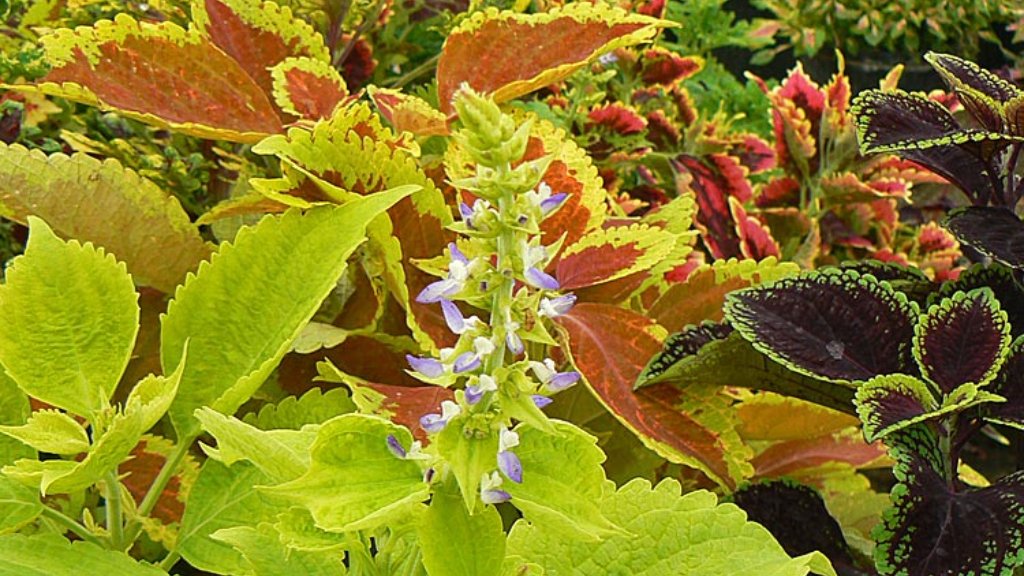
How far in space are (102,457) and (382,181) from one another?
0.28 m

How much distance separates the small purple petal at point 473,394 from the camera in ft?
1.42

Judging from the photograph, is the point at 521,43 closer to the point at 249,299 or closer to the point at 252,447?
the point at 249,299

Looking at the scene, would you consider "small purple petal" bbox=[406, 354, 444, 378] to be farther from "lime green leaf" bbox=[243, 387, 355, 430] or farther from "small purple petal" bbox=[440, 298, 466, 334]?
"lime green leaf" bbox=[243, 387, 355, 430]

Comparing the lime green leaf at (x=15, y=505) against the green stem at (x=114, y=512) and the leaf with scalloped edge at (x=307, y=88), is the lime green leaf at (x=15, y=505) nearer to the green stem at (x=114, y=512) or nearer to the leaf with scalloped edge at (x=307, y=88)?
the green stem at (x=114, y=512)

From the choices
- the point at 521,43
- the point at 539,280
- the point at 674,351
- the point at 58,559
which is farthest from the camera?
the point at 521,43

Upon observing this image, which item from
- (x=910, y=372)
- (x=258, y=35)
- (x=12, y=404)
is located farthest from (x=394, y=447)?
(x=258, y=35)

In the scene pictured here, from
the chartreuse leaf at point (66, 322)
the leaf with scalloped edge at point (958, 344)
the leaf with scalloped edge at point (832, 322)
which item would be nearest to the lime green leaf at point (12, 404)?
the chartreuse leaf at point (66, 322)

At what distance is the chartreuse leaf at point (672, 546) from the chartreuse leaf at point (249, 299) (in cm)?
18

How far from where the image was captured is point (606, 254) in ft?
2.55

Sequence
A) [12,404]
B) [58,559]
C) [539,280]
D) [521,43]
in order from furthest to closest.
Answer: [521,43]
[12,404]
[58,559]
[539,280]

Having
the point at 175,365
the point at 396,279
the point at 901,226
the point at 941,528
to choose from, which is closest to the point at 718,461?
the point at 941,528

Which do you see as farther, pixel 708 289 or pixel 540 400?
pixel 708 289

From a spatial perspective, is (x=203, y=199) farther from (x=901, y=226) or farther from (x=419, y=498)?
→ (x=901, y=226)

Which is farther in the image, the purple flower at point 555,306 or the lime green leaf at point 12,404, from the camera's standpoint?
the lime green leaf at point 12,404
